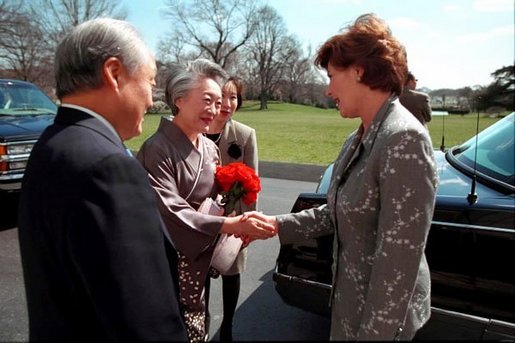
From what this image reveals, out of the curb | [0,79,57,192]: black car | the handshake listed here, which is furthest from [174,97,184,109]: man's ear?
the curb

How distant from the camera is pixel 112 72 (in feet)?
3.87

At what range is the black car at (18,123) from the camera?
588cm

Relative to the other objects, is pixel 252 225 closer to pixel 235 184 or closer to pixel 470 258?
pixel 235 184

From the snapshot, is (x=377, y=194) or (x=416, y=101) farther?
(x=416, y=101)

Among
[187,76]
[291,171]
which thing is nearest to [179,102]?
[187,76]

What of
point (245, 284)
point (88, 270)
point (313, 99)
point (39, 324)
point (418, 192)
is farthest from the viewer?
point (313, 99)

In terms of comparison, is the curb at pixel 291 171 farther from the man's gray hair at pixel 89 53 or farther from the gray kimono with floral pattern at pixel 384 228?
the man's gray hair at pixel 89 53

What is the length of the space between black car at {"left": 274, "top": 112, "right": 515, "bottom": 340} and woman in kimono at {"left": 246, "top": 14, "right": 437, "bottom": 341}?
56 cm

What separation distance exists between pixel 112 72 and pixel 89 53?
0.26ft

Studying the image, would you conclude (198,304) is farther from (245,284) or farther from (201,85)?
(245,284)

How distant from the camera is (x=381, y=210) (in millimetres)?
1376

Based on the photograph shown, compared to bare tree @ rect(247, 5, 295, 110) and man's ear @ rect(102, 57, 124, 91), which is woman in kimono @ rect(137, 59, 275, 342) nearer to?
man's ear @ rect(102, 57, 124, 91)

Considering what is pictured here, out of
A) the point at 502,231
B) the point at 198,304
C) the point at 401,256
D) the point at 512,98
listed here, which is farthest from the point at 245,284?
the point at 512,98

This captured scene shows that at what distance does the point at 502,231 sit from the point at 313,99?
88458mm
